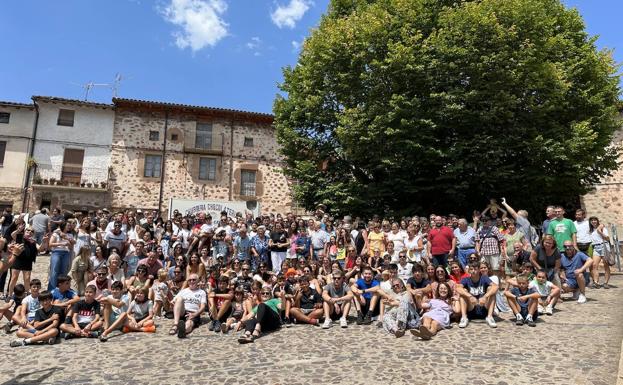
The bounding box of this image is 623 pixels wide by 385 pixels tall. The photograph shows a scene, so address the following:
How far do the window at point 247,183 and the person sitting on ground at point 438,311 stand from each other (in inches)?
780

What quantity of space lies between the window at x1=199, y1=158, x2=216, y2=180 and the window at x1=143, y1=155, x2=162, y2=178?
2.36 meters

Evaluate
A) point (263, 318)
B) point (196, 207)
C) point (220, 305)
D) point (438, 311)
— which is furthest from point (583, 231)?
point (196, 207)

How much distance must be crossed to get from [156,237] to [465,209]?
414 inches

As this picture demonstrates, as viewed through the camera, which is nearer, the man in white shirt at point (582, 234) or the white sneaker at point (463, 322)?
the white sneaker at point (463, 322)

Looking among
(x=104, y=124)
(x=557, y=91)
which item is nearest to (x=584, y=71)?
(x=557, y=91)

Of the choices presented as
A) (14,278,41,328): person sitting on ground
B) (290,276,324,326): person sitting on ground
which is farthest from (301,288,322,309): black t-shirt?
(14,278,41,328): person sitting on ground

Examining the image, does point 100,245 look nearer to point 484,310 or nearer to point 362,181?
point 484,310

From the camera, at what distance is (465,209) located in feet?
51.1

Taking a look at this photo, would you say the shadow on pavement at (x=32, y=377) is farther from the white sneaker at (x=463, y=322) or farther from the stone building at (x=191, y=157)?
the stone building at (x=191, y=157)

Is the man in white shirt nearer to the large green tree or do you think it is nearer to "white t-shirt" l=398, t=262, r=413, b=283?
"white t-shirt" l=398, t=262, r=413, b=283

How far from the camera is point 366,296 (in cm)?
848

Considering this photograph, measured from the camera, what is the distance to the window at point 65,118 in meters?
24.7

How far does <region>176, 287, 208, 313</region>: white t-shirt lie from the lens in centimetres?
816

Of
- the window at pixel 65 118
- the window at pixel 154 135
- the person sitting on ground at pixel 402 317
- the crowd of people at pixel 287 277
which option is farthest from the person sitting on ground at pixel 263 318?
the window at pixel 65 118
